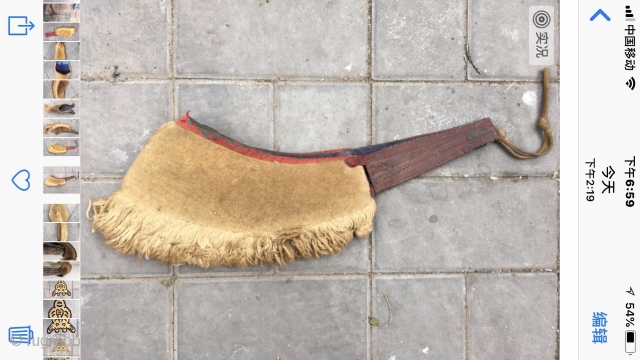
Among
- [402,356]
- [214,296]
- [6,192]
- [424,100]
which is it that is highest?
[424,100]

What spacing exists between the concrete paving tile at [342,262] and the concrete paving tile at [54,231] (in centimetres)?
65

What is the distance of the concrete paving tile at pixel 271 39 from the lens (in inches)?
49.2

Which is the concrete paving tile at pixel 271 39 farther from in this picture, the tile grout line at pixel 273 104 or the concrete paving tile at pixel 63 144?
the concrete paving tile at pixel 63 144

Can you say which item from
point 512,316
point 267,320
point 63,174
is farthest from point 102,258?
point 512,316

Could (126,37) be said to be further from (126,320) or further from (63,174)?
(126,320)

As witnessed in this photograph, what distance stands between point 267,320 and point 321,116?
2.24ft

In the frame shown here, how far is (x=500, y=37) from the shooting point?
131 centimetres

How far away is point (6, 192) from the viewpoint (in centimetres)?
122

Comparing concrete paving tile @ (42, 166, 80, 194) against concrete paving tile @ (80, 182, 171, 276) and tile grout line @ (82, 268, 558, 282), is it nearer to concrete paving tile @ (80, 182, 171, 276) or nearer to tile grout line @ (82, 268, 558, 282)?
concrete paving tile @ (80, 182, 171, 276)

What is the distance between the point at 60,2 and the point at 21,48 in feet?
0.61
